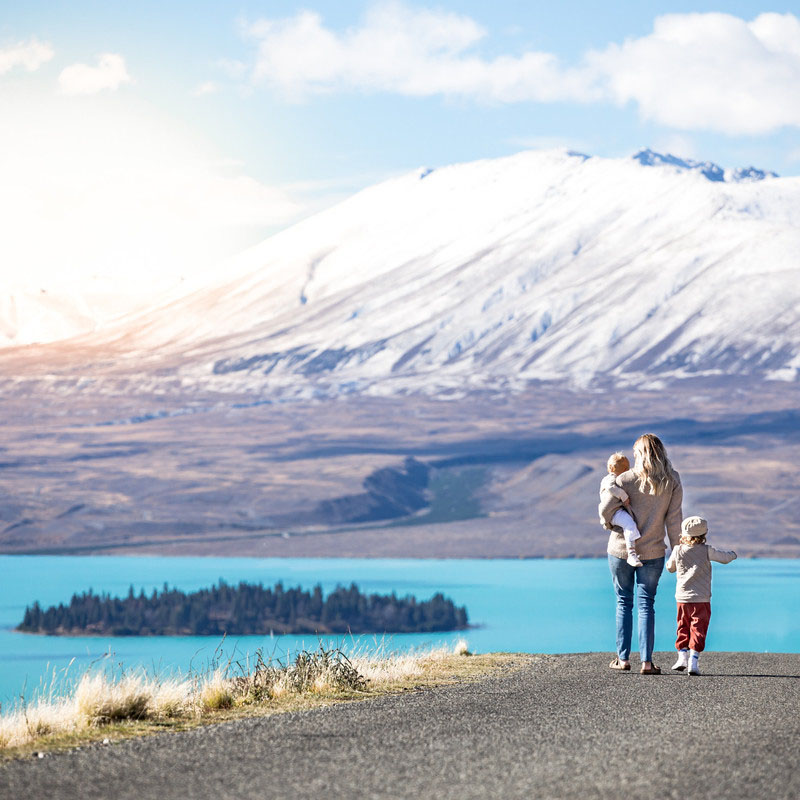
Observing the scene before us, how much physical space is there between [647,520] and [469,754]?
5.75 meters

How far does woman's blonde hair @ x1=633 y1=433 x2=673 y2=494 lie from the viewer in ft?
44.1

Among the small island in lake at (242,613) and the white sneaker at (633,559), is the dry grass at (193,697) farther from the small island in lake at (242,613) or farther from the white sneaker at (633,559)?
the small island in lake at (242,613)

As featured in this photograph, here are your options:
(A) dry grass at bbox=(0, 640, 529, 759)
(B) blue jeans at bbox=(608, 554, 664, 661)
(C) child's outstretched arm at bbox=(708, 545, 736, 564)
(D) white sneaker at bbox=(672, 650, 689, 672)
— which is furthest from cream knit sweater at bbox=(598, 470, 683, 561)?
(A) dry grass at bbox=(0, 640, 529, 759)

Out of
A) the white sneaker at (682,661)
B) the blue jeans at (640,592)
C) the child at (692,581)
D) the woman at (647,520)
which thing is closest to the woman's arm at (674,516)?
the woman at (647,520)

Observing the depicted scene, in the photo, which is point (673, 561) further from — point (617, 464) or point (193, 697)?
point (193, 697)

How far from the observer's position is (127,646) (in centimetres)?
16262

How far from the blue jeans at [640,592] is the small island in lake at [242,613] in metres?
162

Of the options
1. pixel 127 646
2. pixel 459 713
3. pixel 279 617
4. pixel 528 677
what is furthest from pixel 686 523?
pixel 279 617

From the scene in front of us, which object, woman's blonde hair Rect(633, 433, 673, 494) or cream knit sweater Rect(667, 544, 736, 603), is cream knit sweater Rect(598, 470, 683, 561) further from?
cream knit sweater Rect(667, 544, 736, 603)

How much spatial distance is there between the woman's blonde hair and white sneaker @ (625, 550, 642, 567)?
2.03 ft

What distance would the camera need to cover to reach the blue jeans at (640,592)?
13586mm

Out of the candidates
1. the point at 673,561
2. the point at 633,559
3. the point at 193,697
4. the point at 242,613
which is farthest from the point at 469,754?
the point at 242,613

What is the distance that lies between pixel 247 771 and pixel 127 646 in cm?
16048

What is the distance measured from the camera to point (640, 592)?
13781 mm
